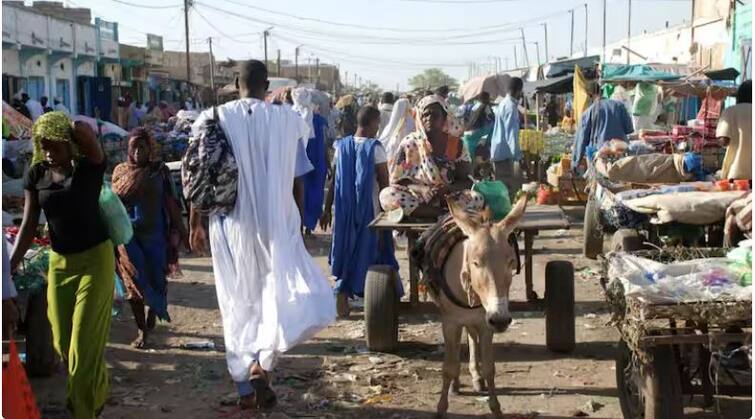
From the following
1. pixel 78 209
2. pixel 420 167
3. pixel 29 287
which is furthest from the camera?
pixel 420 167

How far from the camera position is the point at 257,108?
18.9 ft

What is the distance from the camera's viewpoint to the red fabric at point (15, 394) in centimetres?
418

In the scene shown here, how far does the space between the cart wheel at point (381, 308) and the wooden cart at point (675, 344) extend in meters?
2.24

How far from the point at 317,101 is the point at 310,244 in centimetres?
227

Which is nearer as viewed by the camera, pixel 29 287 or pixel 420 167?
pixel 29 287

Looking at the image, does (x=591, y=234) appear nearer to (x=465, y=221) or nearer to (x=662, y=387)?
(x=465, y=221)

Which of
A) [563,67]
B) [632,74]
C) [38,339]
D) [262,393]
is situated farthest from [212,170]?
[563,67]

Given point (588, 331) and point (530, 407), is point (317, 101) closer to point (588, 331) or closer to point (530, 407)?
Result: point (588, 331)

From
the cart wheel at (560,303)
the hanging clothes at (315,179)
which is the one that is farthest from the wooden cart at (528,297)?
the hanging clothes at (315,179)

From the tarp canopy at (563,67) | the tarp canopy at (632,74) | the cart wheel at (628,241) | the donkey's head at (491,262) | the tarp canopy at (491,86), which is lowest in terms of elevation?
the cart wheel at (628,241)

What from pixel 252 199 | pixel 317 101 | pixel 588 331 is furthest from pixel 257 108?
pixel 317 101

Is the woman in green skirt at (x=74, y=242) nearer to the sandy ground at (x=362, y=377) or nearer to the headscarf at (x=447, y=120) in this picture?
the sandy ground at (x=362, y=377)

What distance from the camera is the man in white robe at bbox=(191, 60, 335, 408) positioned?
5.69 metres

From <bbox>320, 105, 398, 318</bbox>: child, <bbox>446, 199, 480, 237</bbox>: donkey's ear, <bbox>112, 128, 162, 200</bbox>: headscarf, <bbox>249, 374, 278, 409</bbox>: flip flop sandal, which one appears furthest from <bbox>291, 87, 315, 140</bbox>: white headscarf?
<bbox>446, 199, 480, 237</bbox>: donkey's ear
